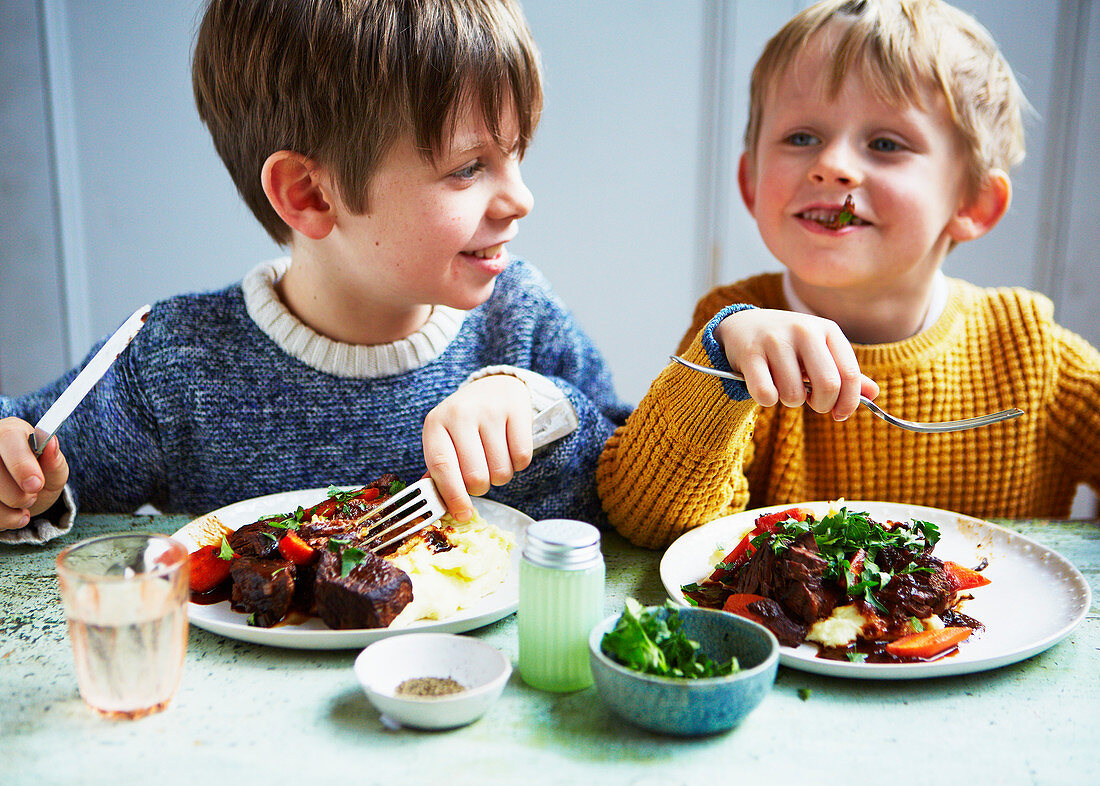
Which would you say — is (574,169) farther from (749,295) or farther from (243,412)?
(243,412)

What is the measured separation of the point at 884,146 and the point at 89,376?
1166mm

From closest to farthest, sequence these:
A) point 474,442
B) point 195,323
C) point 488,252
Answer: point 474,442
point 488,252
point 195,323

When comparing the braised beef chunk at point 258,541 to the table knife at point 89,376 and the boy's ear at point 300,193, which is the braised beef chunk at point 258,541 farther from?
the boy's ear at point 300,193

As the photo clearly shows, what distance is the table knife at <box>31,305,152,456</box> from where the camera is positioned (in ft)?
2.92

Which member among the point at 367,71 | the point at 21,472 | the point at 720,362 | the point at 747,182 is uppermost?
the point at 367,71

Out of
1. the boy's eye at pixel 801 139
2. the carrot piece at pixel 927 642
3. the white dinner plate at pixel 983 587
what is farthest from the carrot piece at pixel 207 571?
the boy's eye at pixel 801 139

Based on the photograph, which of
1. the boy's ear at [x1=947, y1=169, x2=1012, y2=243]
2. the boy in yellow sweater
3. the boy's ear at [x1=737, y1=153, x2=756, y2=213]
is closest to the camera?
the boy in yellow sweater

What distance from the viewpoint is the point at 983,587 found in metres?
0.98

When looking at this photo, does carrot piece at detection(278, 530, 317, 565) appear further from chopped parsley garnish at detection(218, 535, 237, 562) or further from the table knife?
the table knife

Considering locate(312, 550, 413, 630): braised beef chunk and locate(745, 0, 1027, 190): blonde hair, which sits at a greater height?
locate(745, 0, 1027, 190): blonde hair

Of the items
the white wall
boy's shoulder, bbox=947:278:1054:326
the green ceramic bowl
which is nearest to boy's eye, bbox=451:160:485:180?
the green ceramic bowl

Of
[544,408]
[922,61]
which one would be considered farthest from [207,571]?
[922,61]

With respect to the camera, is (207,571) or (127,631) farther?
(207,571)

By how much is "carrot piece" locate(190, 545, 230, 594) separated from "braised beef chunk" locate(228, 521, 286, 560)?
0.02 meters
